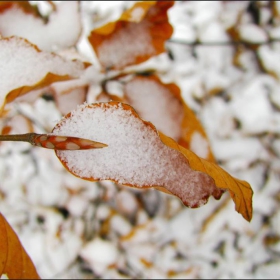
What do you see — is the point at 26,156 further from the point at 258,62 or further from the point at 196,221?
the point at 258,62

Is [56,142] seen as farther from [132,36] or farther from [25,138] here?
[132,36]

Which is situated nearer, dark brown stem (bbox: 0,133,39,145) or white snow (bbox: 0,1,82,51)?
dark brown stem (bbox: 0,133,39,145)

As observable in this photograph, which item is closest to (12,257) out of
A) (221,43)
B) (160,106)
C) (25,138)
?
(25,138)

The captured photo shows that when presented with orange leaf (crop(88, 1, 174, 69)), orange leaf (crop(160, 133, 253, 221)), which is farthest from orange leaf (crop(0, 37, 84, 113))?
orange leaf (crop(160, 133, 253, 221))

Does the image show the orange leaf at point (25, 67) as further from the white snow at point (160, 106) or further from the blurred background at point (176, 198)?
the blurred background at point (176, 198)

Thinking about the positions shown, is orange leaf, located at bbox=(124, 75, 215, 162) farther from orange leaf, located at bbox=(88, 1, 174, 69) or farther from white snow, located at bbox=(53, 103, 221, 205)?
white snow, located at bbox=(53, 103, 221, 205)
